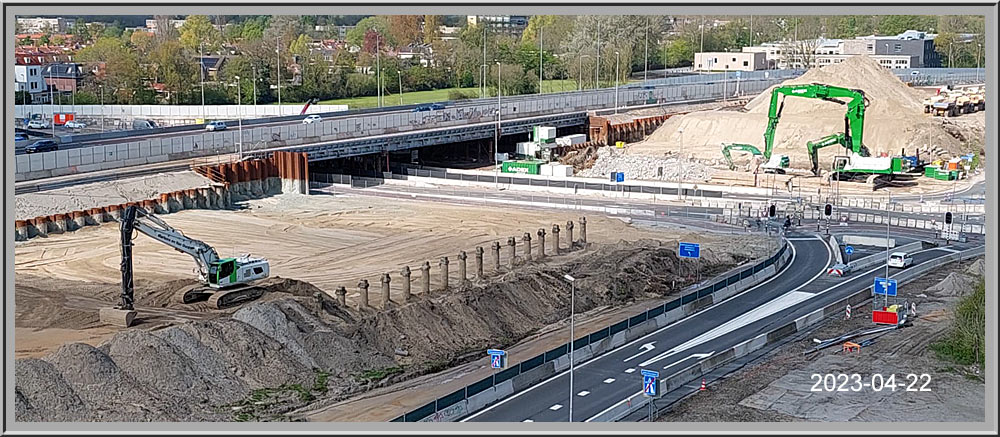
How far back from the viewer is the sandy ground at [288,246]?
4088 cm

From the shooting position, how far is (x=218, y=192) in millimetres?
64625

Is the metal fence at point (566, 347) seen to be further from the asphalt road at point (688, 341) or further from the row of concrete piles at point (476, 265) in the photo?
the row of concrete piles at point (476, 265)

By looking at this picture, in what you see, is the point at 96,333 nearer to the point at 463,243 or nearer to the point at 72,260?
the point at 72,260

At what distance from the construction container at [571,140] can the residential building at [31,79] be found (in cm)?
4704

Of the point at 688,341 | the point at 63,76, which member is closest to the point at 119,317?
the point at 688,341

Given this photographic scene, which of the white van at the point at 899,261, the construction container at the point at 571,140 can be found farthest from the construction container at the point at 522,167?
the white van at the point at 899,261

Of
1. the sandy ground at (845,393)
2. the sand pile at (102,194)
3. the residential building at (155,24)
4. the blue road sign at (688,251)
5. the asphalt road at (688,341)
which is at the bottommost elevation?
the sandy ground at (845,393)

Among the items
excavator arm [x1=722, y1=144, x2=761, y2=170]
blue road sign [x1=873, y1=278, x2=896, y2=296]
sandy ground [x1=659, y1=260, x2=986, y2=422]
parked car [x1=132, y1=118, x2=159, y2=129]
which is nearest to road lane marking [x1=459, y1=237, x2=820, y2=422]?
sandy ground [x1=659, y1=260, x2=986, y2=422]

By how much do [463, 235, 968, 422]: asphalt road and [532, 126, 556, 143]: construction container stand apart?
114 feet

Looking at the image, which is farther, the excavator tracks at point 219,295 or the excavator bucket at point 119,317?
the excavator tracks at point 219,295

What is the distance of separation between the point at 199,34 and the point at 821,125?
7401cm

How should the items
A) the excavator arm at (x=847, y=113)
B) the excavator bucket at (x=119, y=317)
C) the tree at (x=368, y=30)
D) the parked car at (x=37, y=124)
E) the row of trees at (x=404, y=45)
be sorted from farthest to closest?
the tree at (x=368, y=30)
the row of trees at (x=404, y=45)
the parked car at (x=37, y=124)
the excavator arm at (x=847, y=113)
the excavator bucket at (x=119, y=317)

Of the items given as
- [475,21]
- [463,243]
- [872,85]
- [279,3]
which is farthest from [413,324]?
[475,21]

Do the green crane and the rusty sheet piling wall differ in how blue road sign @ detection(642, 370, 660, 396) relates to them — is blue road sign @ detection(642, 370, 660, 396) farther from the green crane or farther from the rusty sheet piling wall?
the green crane
